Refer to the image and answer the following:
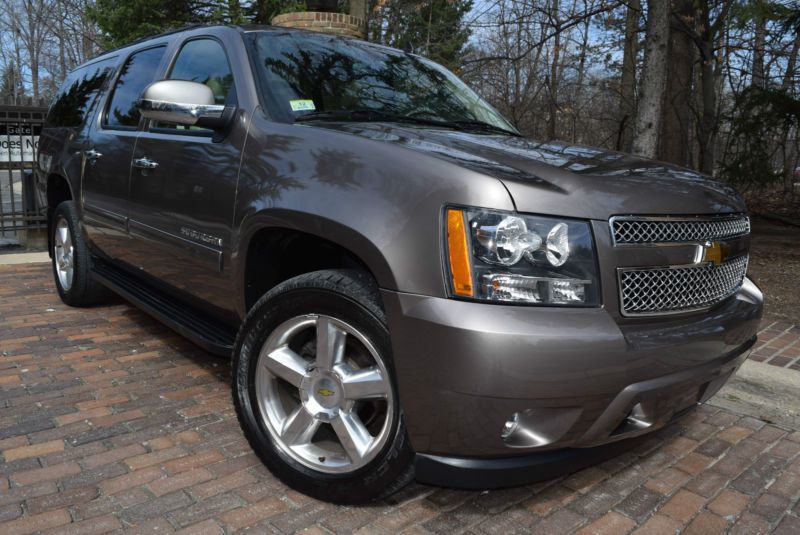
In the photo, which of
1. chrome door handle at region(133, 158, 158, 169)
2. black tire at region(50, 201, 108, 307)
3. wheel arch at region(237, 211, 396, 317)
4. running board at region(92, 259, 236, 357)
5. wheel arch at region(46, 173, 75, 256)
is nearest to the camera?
wheel arch at region(237, 211, 396, 317)

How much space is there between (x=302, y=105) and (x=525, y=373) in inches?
64.9

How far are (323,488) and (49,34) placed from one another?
48505 millimetres

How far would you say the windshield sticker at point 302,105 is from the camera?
114 inches

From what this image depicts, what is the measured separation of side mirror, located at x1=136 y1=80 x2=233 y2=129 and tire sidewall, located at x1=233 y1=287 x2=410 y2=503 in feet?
3.08

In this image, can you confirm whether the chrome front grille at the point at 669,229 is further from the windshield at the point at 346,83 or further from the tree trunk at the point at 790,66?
the tree trunk at the point at 790,66

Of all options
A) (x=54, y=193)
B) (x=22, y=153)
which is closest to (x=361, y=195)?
(x=54, y=193)

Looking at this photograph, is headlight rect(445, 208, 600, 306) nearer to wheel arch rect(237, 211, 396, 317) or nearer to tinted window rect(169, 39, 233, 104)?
wheel arch rect(237, 211, 396, 317)

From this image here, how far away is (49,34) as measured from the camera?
42.4m

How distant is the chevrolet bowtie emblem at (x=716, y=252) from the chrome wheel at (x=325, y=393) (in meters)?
1.24

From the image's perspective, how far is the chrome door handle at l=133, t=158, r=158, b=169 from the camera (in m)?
→ 3.45

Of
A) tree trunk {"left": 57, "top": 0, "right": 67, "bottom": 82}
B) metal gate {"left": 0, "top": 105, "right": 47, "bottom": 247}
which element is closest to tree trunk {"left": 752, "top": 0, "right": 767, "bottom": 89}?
metal gate {"left": 0, "top": 105, "right": 47, "bottom": 247}

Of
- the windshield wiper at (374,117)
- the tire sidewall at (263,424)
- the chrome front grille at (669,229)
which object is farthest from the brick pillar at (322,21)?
the chrome front grille at (669,229)

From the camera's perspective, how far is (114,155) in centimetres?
398

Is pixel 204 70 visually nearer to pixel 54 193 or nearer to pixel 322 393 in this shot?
pixel 322 393
